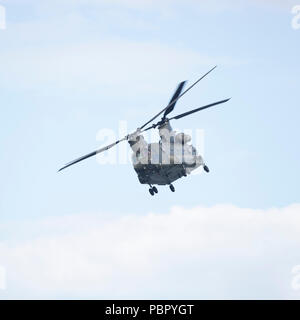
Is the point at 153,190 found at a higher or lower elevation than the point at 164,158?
lower

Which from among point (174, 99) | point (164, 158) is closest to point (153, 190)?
point (164, 158)

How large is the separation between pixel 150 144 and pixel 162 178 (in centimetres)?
456

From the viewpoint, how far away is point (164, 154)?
553ft

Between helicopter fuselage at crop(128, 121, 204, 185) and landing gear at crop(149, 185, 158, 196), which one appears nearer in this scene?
helicopter fuselage at crop(128, 121, 204, 185)

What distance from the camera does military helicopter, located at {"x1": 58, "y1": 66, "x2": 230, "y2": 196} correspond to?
551 feet

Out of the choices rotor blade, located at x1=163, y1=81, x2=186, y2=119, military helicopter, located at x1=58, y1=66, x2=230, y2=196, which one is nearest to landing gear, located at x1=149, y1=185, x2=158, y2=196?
military helicopter, located at x1=58, y1=66, x2=230, y2=196

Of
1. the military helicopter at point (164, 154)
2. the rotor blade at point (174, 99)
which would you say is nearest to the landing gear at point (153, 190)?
the military helicopter at point (164, 154)

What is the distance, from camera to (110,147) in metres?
171

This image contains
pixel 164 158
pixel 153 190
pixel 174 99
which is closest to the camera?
pixel 164 158

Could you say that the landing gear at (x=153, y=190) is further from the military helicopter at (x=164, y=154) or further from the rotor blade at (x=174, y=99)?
the rotor blade at (x=174, y=99)

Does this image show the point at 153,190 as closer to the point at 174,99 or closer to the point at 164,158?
the point at 164,158

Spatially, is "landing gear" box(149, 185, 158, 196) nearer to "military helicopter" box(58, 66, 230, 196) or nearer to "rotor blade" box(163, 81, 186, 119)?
"military helicopter" box(58, 66, 230, 196)
